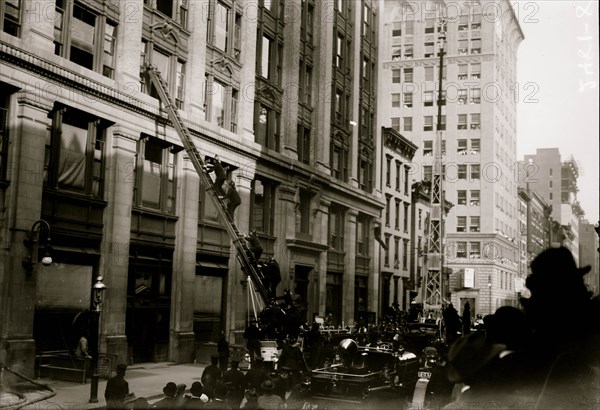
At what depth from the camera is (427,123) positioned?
184 ft

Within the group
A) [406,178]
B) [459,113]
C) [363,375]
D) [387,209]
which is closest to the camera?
[363,375]

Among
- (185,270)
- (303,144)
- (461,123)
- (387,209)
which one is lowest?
(185,270)

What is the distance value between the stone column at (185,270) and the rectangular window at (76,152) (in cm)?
461

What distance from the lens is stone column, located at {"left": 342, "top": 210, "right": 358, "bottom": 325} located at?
44781 millimetres

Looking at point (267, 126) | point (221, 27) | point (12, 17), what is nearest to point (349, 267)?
point (267, 126)

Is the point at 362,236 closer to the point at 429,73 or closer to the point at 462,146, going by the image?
the point at 462,146

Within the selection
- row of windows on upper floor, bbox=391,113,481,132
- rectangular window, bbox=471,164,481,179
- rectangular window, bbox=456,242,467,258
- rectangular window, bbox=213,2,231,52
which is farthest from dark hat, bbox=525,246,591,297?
rectangular window, bbox=456,242,467,258

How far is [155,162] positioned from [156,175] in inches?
21.2

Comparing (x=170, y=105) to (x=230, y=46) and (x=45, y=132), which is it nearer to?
(x=45, y=132)

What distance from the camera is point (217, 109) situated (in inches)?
1205

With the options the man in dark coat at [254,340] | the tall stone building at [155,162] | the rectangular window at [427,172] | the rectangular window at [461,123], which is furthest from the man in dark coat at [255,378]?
the rectangular window at [427,172]

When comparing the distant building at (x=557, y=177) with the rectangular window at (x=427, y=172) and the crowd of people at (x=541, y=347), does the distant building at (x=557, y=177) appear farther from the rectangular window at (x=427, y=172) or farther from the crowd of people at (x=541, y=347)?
the rectangular window at (x=427, y=172)

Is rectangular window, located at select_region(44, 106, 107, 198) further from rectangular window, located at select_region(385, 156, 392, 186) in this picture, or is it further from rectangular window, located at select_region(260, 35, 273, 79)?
rectangular window, located at select_region(385, 156, 392, 186)

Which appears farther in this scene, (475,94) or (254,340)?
(475,94)
